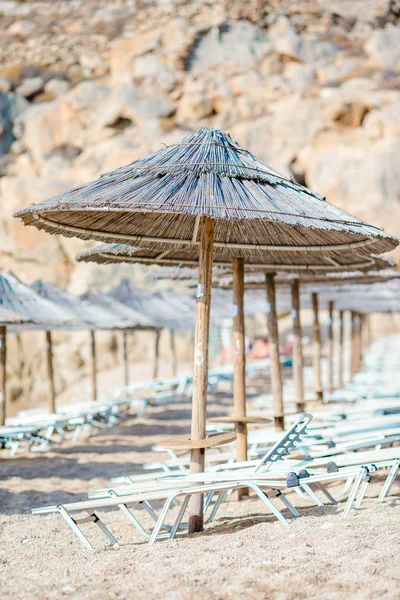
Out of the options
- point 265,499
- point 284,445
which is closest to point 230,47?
point 284,445

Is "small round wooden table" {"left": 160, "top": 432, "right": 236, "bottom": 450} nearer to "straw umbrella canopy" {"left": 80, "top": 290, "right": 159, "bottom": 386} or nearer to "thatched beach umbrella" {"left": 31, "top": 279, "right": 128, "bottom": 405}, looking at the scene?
"thatched beach umbrella" {"left": 31, "top": 279, "right": 128, "bottom": 405}

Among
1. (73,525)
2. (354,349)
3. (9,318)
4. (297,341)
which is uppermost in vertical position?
(9,318)

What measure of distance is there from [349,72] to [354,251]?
27.6 m

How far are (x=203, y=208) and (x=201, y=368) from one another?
0.98 meters

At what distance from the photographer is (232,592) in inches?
105

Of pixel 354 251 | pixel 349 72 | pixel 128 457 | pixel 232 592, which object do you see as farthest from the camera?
pixel 349 72

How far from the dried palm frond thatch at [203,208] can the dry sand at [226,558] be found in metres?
1.50

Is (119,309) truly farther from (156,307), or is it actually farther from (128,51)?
(128,51)

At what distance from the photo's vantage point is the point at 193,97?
30.2 meters

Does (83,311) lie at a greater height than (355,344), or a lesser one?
greater

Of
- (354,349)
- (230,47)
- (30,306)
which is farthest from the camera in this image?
(230,47)

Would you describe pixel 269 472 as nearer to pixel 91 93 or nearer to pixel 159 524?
pixel 159 524

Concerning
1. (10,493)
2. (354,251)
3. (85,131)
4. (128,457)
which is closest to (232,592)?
(354,251)

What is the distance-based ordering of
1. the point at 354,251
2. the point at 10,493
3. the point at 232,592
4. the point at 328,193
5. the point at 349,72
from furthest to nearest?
the point at 349,72, the point at 328,193, the point at 10,493, the point at 354,251, the point at 232,592
